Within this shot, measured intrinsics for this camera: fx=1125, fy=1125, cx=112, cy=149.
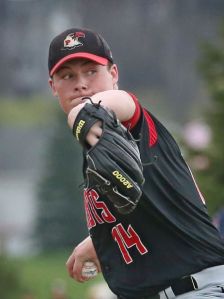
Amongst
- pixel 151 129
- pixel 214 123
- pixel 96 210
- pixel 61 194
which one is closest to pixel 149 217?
pixel 96 210

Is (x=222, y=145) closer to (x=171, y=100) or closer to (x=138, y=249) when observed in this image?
(x=138, y=249)

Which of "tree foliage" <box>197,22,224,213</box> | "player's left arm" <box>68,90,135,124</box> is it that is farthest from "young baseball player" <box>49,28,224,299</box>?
"tree foliage" <box>197,22,224,213</box>

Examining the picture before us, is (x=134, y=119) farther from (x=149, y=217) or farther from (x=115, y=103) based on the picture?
(x=149, y=217)

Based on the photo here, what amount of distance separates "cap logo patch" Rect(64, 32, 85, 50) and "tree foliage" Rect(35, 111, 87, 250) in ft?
82.1

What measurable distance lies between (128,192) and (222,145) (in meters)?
8.23

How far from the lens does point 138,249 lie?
484 cm

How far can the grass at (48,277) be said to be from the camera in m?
21.1

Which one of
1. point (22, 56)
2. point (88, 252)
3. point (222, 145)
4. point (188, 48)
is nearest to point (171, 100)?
point (188, 48)

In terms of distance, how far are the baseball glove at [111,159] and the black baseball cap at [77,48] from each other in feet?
1.70

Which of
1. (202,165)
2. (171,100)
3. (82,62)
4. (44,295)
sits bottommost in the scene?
(82,62)

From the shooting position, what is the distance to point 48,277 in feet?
83.5

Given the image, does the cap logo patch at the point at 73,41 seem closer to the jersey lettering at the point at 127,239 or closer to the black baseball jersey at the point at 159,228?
the black baseball jersey at the point at 159,228

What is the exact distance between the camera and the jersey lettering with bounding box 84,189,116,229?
4848 millimetres

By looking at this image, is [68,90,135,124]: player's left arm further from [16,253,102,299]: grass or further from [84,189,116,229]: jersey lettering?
[16,253,102,299]: grass
